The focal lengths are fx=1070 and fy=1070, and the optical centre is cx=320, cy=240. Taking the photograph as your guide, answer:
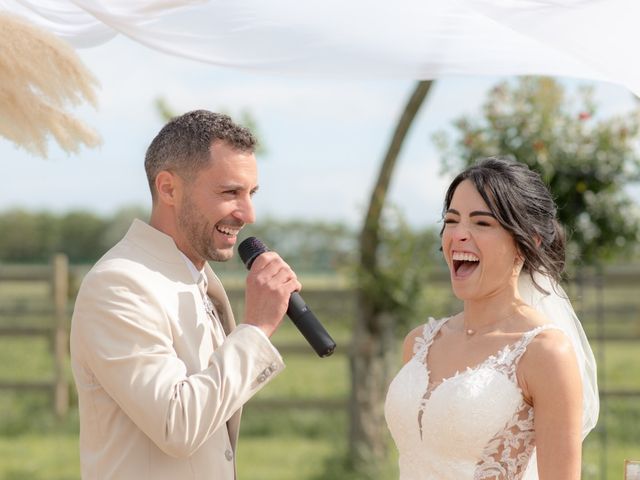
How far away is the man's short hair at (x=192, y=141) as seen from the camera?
2.69 meters

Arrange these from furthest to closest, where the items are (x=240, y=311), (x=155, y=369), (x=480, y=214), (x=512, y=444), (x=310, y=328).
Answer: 1. (x=240, y=311)
2. (x=480, y=214)
3. (x=512, y=444)
4. (x=310, y=328)
5. (x=155, y=369)

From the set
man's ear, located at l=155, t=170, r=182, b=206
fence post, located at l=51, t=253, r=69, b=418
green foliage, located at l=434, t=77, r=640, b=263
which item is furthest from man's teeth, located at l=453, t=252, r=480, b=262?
fence post, located at l=51, t=253, r=69, b=418

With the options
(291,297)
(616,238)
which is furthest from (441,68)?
(616,238)

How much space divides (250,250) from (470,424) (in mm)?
766

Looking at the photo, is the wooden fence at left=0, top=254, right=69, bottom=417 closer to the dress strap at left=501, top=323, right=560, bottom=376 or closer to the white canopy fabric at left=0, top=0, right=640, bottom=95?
the white canopy fabric at left=0, top=0, right=640, bottom=95

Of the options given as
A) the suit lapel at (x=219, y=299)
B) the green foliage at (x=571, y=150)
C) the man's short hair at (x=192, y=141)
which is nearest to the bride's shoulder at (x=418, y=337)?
the suit lapel at (x=219, y=299)

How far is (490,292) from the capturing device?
3.01 m

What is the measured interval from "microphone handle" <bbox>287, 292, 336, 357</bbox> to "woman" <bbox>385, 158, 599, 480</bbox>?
0.54 meters

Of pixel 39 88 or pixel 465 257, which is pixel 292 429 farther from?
pixel 39 88

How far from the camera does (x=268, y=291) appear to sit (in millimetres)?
2504

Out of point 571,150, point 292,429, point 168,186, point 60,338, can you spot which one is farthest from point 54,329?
point 168,186

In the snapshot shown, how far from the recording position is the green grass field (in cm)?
852

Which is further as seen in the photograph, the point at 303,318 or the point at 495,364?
the point at 495,364

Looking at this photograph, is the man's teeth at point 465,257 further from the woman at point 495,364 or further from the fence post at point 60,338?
the fence post at point 60,338
